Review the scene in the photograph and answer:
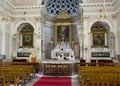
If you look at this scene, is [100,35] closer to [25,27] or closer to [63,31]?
[63,31]

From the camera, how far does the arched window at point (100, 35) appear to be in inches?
810

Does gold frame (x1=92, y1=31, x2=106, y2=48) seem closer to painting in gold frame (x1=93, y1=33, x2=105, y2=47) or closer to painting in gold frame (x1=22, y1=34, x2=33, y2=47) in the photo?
painting in gold frame (x1=93, y1=33, x2=105, y2=47)

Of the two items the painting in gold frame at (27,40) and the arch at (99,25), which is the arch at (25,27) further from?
the arch at (99,25)

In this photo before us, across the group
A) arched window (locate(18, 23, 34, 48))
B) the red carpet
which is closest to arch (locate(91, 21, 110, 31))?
arched window (locate(18, 23, 34, 48))

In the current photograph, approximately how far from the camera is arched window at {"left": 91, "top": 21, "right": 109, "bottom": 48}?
20569mm

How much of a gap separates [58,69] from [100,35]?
981 cm

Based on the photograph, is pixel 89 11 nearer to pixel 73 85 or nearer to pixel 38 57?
pixel 38 57

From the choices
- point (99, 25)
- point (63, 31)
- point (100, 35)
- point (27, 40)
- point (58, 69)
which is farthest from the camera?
point (63, 31)

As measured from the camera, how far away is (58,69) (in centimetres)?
1240

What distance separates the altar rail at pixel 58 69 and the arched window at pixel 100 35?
28.6 ft

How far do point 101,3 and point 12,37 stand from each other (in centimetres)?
1007

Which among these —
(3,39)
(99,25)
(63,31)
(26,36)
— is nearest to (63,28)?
(63,31)

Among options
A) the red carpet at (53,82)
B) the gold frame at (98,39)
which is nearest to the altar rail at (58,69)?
the red carpet at (53,82)

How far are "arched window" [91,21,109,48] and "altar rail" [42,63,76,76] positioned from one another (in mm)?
8713
